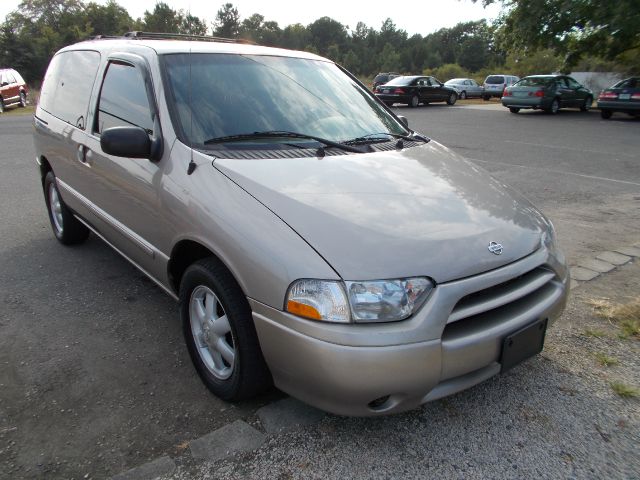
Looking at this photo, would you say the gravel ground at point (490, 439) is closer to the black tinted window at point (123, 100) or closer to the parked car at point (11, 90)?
the black tinted window at point (123, 100)

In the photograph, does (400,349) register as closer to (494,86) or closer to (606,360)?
(606,360)

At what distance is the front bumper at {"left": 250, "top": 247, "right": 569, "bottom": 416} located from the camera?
1.94 m

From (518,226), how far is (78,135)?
3.14 metres

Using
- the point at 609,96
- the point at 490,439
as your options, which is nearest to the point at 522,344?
the point at 490,439

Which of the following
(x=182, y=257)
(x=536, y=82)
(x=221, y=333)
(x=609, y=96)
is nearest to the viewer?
(x=221, y=333)

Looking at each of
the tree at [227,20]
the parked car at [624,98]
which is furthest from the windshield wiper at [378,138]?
the tree at [227,20]

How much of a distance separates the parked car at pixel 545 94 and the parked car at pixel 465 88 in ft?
42.6

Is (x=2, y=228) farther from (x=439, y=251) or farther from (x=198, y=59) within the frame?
(x=439, y=251)

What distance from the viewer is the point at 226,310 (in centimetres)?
233

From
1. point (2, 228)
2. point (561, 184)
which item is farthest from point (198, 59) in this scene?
point (561, 184)

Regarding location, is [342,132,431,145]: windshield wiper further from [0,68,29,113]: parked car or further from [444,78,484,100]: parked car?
[444,78,484,100]: parked car

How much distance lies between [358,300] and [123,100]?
2260mm

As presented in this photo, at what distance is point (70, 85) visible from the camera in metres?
4.17

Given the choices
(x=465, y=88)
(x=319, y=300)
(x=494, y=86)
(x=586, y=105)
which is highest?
(x=319, y=300)
